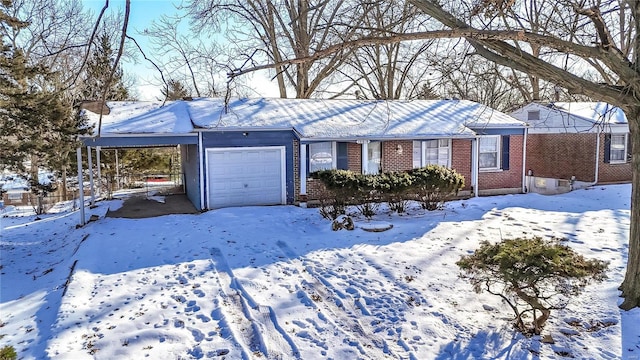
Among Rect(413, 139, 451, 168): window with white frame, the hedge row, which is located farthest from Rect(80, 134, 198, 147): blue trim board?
Rect(413, 139, 451, 168): window with white frame

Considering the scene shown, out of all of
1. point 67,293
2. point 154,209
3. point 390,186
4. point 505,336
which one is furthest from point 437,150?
point 67,293

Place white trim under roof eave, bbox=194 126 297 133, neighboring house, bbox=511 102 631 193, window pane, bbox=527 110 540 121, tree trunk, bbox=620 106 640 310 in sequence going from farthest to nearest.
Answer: window pane, bbox=527 110 540 121
neighboring house, bbox=511 102 631 193
white trim under roof eave, bbox=194 126 297 133
tree trunk, bbox=620 106 640 310

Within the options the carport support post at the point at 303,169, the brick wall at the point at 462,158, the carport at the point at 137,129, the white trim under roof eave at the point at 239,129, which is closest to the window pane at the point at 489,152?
the brick wall at the point at 462,158

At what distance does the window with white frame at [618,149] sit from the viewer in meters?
17.9

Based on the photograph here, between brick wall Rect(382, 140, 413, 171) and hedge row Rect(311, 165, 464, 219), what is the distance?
2528 millimetres

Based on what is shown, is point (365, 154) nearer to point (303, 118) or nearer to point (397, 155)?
point (397, 155)

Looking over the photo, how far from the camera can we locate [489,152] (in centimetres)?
1736

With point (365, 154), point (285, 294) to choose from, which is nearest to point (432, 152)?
point (365, 154)

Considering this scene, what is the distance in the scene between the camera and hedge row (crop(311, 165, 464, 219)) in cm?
1205

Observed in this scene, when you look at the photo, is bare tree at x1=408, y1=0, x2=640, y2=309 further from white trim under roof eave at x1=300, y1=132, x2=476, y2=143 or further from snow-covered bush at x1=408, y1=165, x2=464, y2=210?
white trim under roof eave at x1=300, y1=132, x2=476, y2=143

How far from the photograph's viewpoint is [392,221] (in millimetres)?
11922

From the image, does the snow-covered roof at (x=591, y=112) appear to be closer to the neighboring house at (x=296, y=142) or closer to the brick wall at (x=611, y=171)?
the brick wall at (x=611, y=171)

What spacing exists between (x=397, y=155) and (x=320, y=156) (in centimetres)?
302

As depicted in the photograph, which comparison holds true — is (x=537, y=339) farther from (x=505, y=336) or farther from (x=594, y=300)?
(x=594, y=300)
